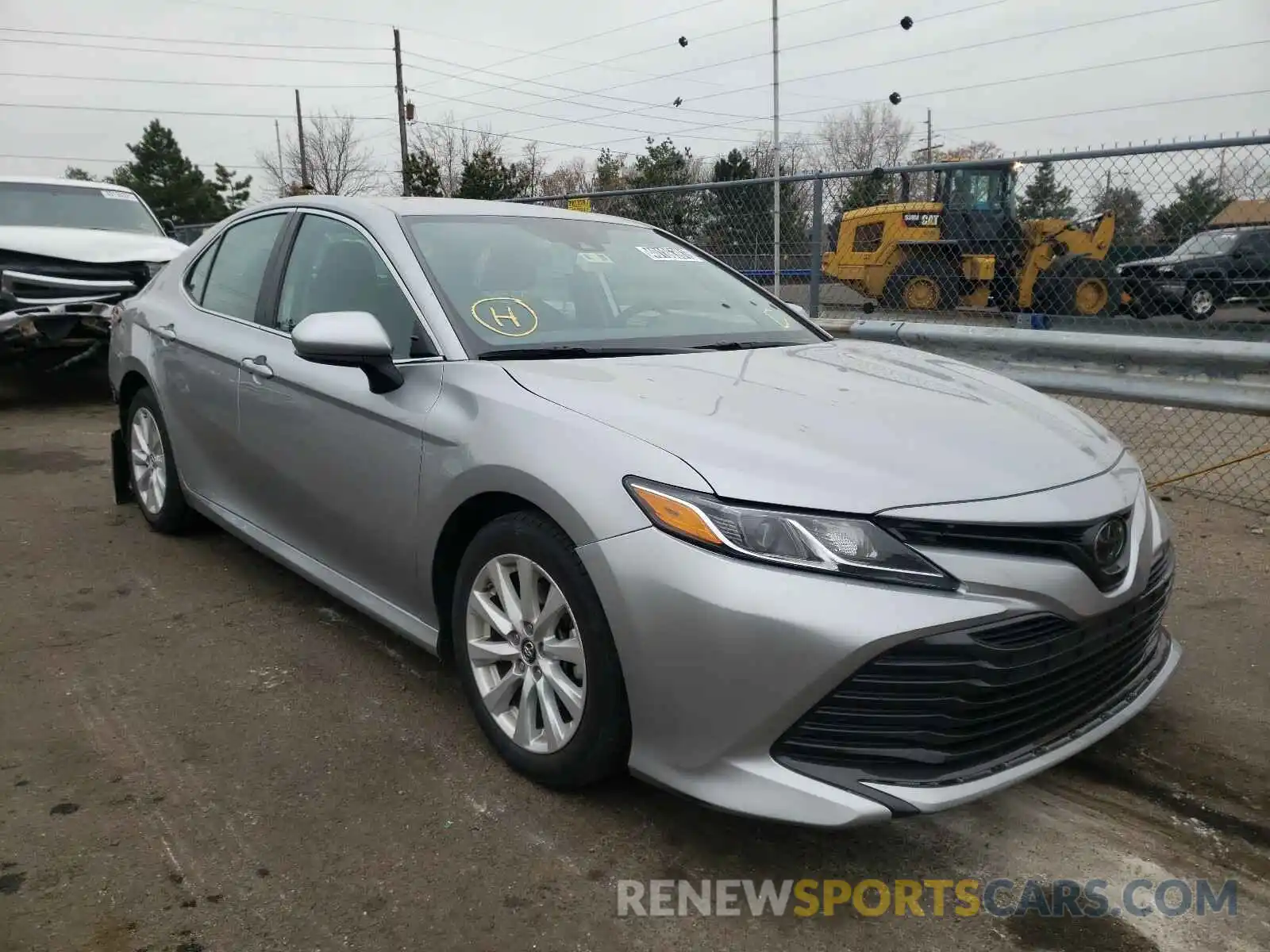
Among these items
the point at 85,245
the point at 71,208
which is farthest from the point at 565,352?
the point at 71,208

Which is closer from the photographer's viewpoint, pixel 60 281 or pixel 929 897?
pixel 929 897

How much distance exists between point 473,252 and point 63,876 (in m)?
2.05

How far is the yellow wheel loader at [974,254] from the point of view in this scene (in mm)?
7246

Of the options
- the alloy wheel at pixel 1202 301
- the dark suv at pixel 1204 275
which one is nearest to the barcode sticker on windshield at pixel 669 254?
the dark suv at pixel 1204 275

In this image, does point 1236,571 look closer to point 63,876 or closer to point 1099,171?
point 1099,171

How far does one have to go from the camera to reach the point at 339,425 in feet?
10.2

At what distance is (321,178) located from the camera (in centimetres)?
5362

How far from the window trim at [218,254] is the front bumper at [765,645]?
86.1 inches

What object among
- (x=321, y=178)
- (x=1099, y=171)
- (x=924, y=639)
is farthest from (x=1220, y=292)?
(x=321, y=178)

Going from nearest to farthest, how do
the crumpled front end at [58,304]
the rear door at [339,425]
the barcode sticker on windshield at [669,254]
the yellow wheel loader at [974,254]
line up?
the rear door at [339,425], the barcode sticker on windshield at [669,254], the yellow wheel loader at [974,254], the crumpled front end at [58,304]

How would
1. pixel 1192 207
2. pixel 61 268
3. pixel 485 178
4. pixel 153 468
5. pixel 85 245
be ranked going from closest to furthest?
pixel 153 468 < pixel 1192 207 < pixel 61 268 < pixel 85 245 < pixel 485 178

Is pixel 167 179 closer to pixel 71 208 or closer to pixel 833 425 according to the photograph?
pixel 71 208

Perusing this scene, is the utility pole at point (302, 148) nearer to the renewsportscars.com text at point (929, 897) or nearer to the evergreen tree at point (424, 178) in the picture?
the evergreen tree at point (424, 178)

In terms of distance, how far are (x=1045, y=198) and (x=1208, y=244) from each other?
1572 millimetres
